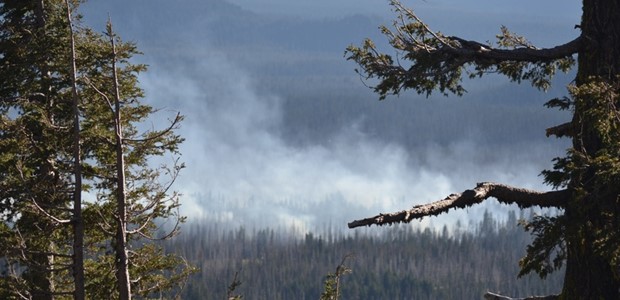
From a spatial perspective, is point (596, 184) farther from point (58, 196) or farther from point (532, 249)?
point (58, 196)

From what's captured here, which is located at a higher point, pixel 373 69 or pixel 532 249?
pixel 373 69

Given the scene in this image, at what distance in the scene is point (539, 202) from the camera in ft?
32.8

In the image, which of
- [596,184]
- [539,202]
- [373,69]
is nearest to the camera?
[596,184]

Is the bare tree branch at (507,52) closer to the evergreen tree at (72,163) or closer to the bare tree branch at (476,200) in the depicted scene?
the bare tree branch at (476,200)

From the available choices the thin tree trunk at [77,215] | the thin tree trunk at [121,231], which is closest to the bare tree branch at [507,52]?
the thin tree trunk at [121,231]

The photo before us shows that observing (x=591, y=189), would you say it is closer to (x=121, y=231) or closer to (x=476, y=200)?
(x=476, y=200)

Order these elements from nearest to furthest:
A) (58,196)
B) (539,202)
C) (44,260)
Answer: (539,202) < (58,196) < (44,260)

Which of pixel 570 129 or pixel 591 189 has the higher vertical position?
pixel 570 129

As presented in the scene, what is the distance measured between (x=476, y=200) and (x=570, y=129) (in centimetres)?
201

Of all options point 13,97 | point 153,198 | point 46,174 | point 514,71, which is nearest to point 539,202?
point 514,71

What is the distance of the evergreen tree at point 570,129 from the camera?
899 centimetres

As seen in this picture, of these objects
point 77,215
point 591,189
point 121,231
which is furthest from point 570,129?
point 77,215

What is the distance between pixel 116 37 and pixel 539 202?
11.0 m

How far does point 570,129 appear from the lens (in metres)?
10.5
